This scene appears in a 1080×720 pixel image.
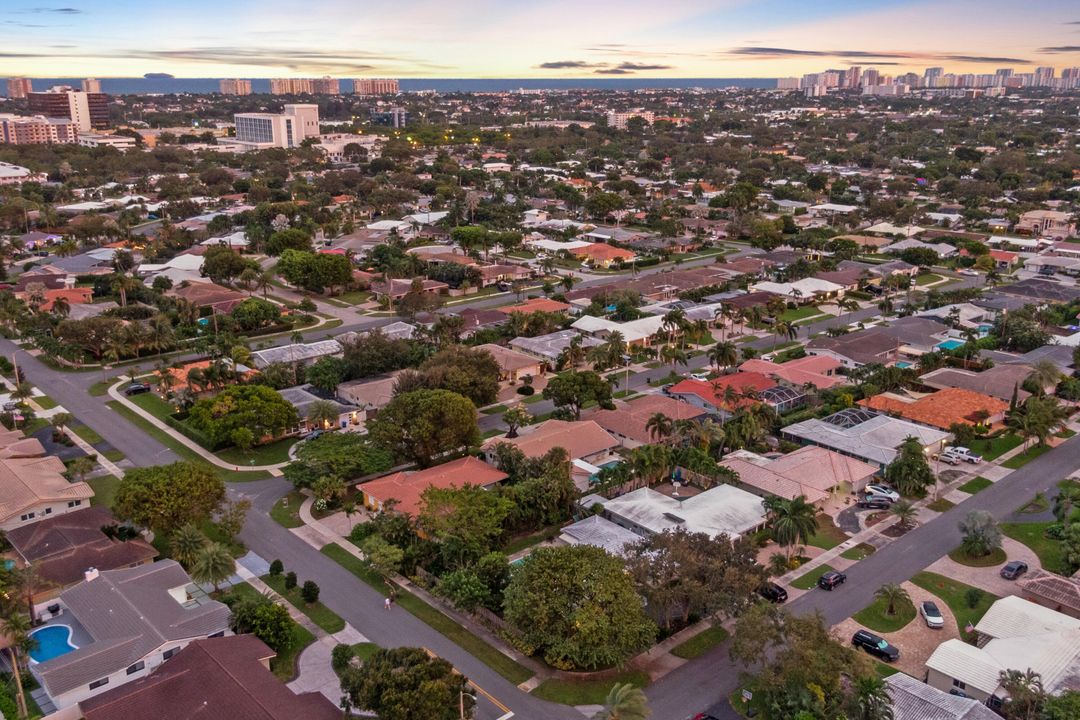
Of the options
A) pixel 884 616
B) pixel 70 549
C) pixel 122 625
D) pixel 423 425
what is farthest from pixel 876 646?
pixel 70 549

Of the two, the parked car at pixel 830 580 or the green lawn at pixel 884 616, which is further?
the parked car at pixel 830 580

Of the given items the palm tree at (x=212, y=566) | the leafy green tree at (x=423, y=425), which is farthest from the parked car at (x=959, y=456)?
the palm tree at (x=212, y=566)

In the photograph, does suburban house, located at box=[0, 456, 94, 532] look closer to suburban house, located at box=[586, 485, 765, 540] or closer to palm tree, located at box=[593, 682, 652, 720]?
suburban house, located at box=[586, 485, 765, 540]

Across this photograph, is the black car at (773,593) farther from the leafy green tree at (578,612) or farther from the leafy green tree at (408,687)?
the leafy green tree at (408,687)

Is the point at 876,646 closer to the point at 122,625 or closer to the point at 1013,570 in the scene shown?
the point at 1013,570

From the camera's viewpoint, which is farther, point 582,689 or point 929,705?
point 582,689

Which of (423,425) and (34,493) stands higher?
(423,425)
